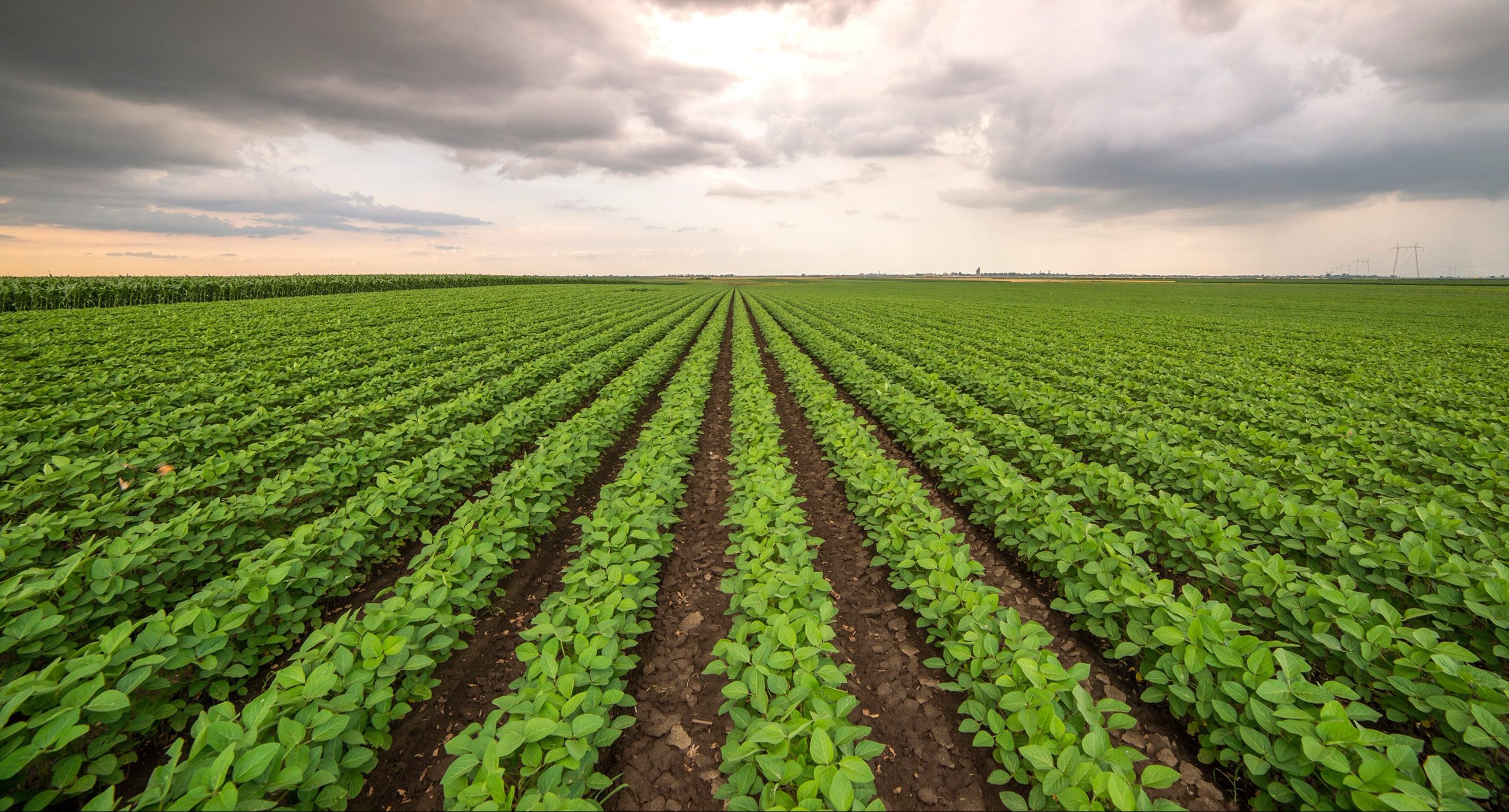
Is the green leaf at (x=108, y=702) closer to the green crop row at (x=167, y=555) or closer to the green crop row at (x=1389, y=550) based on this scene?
the green crop row at (x=167, y=555)

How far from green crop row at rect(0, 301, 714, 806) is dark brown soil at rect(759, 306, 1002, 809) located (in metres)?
3.97

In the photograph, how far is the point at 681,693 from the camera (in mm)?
3883

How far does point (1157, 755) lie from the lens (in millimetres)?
3336

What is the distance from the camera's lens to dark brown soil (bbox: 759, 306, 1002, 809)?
3156 mm

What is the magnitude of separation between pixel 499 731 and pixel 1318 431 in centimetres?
1122

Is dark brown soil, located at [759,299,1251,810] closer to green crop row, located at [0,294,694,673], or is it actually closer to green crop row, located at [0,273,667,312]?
green crop row, located at [0,294,694,673]

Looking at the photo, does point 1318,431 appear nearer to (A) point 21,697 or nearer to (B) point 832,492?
(B) point 832,492

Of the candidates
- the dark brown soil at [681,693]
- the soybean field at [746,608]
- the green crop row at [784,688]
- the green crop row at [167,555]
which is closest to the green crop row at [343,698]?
the soybean field at [746,608]

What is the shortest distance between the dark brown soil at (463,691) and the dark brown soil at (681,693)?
1042 millimetres

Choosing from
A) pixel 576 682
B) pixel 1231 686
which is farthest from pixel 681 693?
pixel 1231 686

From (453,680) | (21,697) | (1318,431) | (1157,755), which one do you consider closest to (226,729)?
(21,697)

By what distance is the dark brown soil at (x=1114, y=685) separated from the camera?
3074mm

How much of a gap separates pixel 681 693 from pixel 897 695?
1645 mm

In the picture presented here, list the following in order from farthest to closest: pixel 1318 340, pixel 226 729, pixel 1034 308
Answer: pixel 1034 308 < pixel 1318 340 < pixel 226 729
